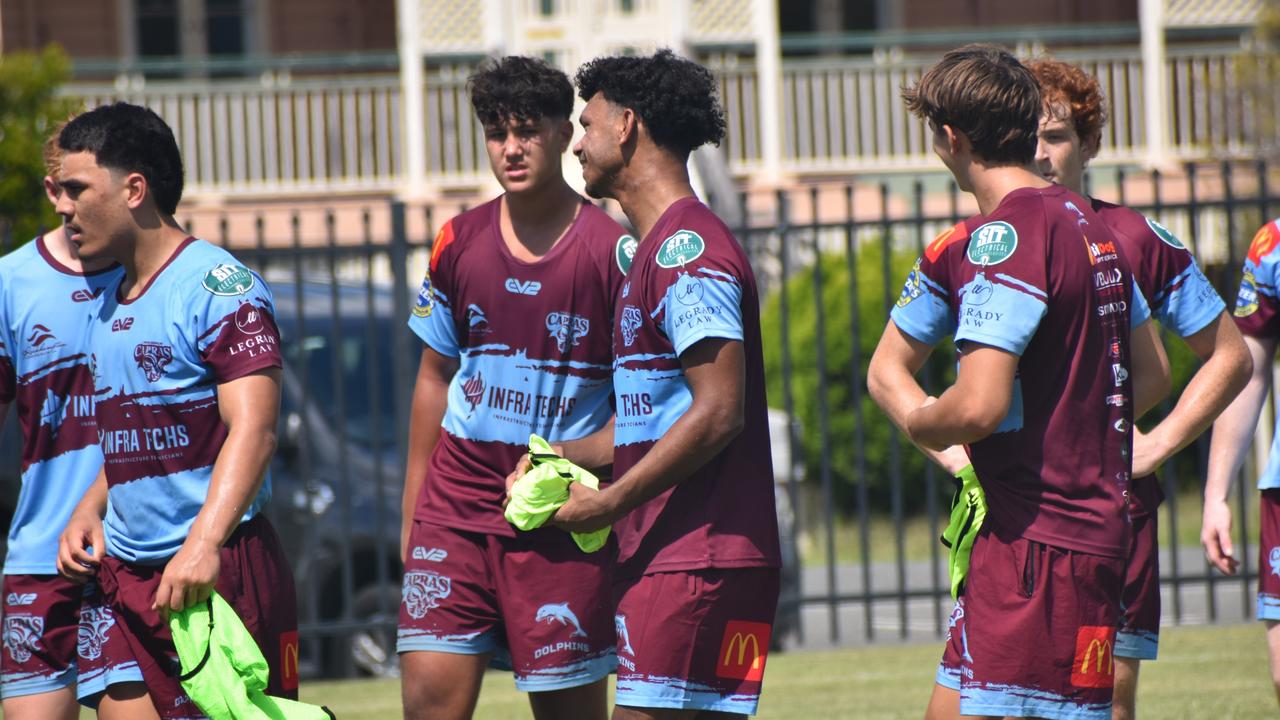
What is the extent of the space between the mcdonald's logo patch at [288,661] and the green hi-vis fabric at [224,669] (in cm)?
23

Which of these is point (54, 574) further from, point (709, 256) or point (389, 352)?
point (389, 352)

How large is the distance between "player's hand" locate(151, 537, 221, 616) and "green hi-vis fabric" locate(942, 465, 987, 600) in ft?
5.44

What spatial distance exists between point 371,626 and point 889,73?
1133 centimetres

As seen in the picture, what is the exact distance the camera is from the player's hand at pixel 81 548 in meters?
4.31

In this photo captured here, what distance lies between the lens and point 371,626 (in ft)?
27.6

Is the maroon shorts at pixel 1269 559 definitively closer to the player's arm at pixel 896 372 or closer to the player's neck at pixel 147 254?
the player's arm at pixel 896 372

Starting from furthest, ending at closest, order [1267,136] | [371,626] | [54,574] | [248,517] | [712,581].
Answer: [1267,136], [371,626], [54,574], [248,517], [712,581]

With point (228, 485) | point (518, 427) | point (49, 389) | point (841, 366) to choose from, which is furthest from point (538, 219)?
point (841, 366)

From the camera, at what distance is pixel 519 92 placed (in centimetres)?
478

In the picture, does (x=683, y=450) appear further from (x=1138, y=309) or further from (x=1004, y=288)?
(x=1138, y=309)

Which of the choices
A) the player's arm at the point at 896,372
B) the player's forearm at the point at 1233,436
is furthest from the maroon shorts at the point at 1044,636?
the player's forearm at the point at 1233,436

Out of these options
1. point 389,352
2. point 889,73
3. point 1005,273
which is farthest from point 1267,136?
point 1005,273

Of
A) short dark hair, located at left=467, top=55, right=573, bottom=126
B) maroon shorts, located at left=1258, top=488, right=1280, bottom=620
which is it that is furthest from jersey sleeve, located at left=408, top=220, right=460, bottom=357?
maroon shorts, located at left=1258, top=488, right=1280, bottom=620

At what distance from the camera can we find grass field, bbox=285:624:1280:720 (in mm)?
6973
